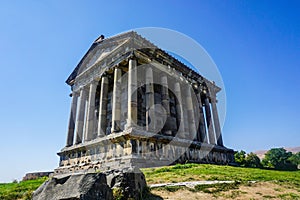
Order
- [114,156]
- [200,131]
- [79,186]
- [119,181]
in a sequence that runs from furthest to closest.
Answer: [200,131] → [114,156] → [119,181] → [79,186]

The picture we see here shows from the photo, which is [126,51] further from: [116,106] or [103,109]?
[103,109]

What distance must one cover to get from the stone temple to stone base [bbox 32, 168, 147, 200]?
5907mm

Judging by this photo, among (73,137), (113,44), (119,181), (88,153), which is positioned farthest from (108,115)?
(119,181)

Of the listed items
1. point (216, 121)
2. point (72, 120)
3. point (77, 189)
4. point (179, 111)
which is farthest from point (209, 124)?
point (77, 189)

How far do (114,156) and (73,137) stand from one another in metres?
9.61

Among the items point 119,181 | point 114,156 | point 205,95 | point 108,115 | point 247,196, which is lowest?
point 247,196

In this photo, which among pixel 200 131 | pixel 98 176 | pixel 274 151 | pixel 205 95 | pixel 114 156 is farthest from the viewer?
pixel 274 151

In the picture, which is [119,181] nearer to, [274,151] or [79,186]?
[79,186]

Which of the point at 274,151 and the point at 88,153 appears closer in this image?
the point at 88,153

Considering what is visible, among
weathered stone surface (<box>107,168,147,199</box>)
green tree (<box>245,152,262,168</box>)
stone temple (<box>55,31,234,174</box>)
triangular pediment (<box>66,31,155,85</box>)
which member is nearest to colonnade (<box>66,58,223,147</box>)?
stone temple (<box>55,31,234,174</box>)

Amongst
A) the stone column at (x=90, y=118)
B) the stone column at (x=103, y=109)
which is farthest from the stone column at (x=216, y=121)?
the stone column at (x=90, y=118)

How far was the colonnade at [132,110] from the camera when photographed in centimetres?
1659

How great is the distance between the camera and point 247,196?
644 centimetres

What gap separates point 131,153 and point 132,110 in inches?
142
